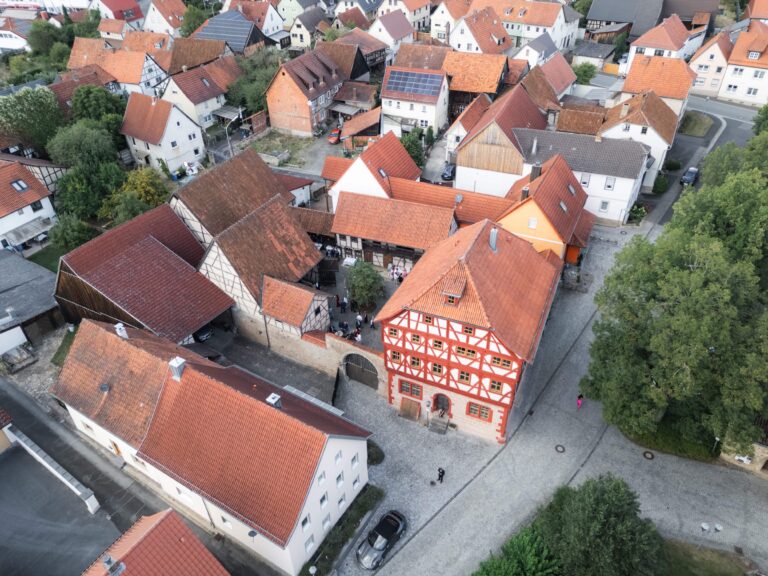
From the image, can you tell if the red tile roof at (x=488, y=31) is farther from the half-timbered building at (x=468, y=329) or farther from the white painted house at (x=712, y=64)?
the half-timbered building at (x=468, y=329)

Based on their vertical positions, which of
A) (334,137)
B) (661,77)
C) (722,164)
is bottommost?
(334,137)

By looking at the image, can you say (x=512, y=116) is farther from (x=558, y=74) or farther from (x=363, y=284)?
(x=363, y=284)

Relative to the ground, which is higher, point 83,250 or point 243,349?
point 83,250

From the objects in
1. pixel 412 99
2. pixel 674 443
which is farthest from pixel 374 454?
pixel 412 99

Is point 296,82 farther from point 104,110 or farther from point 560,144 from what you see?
point 560,144

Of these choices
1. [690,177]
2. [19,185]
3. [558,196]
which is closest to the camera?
[558,196]

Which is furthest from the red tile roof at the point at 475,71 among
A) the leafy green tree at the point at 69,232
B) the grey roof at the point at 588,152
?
the leafy green tree at the point at 69,232

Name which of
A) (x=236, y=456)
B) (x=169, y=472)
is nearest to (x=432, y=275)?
(x=236, y=456)
